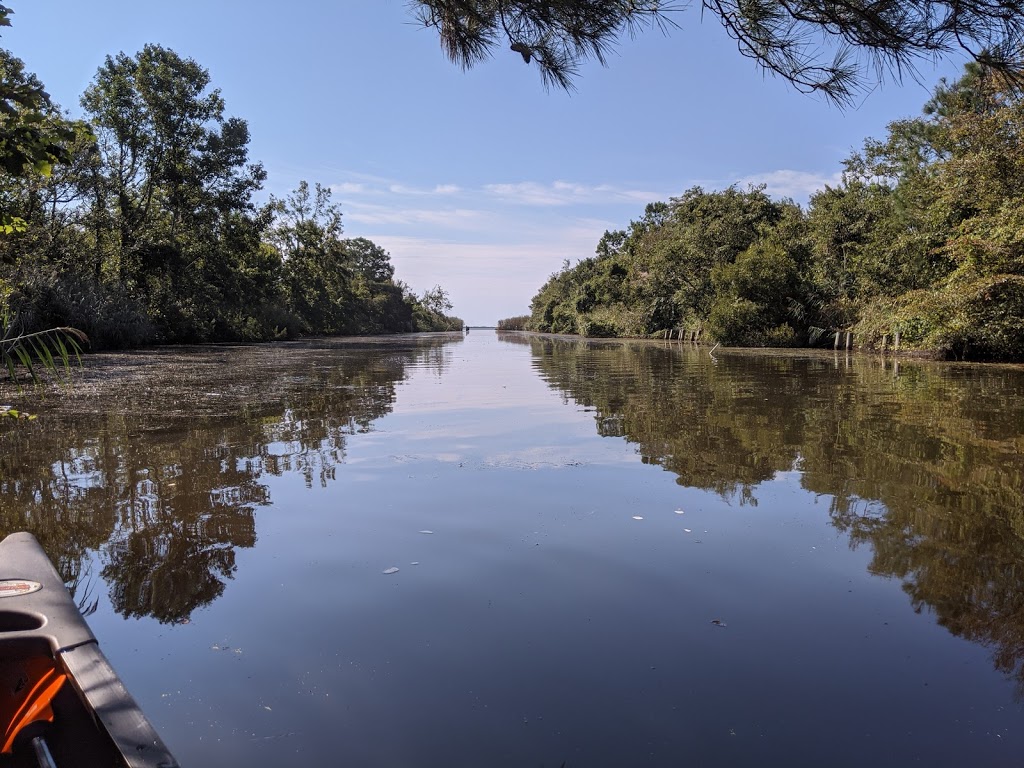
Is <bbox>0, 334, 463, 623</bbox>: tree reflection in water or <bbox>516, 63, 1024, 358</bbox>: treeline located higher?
<bbox>516, 63, 1024, 358</bbox>: treeline

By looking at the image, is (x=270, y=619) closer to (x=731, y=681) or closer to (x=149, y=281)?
(x=731, y=681)

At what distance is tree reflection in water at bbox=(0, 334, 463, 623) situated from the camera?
3311mm

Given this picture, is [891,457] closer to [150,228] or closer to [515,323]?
[150,228]

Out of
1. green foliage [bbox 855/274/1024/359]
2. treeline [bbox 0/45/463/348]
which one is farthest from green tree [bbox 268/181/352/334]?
green foliage [bbox 855/274/1024/359]

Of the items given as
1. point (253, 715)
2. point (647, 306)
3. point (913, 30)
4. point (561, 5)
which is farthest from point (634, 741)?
point (647, 306)

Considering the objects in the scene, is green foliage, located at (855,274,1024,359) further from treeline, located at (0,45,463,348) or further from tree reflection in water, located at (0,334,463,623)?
treeline, located at (0,45,463,348)

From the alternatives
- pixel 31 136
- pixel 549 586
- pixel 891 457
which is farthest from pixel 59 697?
pixel 891 457

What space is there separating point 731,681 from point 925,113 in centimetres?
2767

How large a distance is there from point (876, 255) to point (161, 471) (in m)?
23.7

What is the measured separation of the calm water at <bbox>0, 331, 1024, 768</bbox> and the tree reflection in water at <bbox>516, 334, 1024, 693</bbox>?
0.10 feet

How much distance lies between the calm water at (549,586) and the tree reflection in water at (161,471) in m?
0.03

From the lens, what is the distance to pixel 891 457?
226 inches

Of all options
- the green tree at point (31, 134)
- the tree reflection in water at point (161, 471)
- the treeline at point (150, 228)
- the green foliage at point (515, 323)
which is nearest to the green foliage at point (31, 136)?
the green tree at point (31, 134)

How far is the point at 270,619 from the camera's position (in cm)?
279
